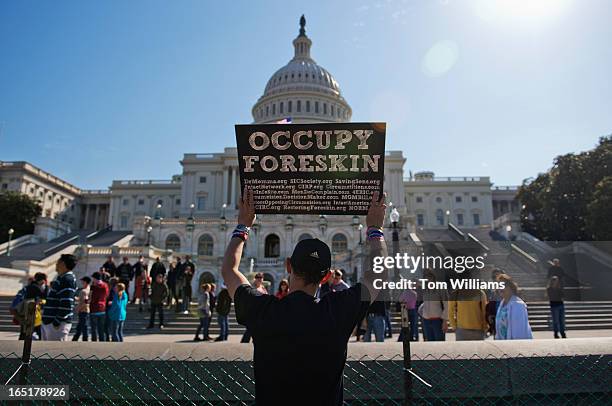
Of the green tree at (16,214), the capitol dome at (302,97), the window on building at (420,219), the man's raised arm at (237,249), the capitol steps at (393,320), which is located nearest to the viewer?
the man's raised arm at (237,249)

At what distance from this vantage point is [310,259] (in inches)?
102

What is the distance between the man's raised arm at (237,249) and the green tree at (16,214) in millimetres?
70827

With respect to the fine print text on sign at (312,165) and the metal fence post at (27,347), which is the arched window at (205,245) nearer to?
the metal fence post at (27,347)

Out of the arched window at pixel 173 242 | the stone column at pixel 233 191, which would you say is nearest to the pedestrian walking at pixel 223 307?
the arched window at pixel 173 242

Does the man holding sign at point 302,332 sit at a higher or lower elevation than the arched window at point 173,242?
lower

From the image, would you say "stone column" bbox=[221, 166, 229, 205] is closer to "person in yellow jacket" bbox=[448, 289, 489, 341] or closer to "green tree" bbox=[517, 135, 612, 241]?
"green tree" bbox=[517, 135, 612, 241]

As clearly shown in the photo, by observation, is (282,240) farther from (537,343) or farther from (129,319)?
(537,343)

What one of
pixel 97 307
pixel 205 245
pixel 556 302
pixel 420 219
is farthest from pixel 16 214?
pixel 420 219

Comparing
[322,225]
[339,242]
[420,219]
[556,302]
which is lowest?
[556,302]

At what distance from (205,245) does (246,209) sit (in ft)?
158

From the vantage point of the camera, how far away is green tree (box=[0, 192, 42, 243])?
6081cm

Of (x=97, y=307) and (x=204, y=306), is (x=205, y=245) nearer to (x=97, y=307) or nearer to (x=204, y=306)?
(x=204, y=306)

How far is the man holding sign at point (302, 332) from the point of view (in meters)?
2.35

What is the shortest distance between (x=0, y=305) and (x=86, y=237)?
138ft
